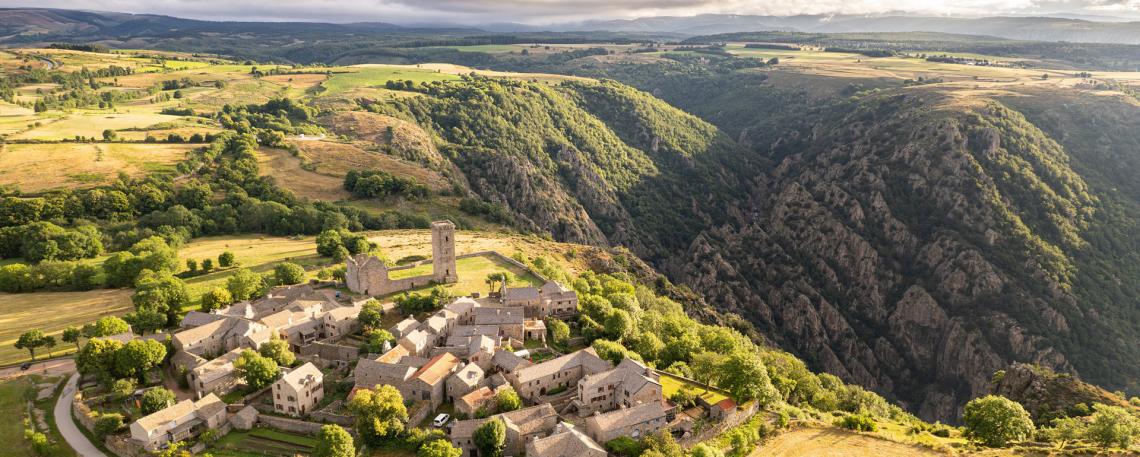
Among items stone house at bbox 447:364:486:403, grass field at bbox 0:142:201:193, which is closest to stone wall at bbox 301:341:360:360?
stone house at bbox 447:364:486:403

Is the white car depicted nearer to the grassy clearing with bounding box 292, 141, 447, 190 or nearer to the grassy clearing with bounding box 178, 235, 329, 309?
the grassy clearing with bounding box 178, 235, 329, 309

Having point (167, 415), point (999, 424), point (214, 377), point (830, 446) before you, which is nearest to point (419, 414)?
point (167, 415)

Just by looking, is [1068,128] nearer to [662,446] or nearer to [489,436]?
[662,446]

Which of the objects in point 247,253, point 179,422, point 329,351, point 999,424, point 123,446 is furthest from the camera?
point 247,253

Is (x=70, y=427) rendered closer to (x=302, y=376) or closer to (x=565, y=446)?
(x=302, y=376)

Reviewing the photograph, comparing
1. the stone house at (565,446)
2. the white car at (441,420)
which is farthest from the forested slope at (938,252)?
the stone house at (565,446)

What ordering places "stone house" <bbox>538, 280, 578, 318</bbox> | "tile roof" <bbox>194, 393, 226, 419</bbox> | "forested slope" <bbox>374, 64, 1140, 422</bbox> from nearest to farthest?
1. "tile roof" <bbox>194, 393, 226, 419</bbox>
2. "stone house" <bbox>538, 280, 578, 318</bbox>
3. "forested slope" <bbox>374, 64, 1140, 422</bbox>
